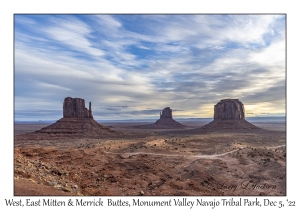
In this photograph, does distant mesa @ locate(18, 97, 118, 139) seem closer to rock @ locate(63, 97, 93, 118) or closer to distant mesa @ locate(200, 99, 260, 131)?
rock @ locate(63, 97, 93, 118)

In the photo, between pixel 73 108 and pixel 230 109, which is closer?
pixel 73 108

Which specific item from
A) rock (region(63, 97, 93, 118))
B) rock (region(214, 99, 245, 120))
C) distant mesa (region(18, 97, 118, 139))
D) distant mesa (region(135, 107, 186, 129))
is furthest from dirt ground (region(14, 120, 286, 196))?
distant mesa (region(135, 107, 186, 129))

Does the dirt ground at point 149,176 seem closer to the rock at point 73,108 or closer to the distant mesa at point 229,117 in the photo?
the rock at point 73,108

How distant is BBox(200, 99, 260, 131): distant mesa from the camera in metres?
97.1

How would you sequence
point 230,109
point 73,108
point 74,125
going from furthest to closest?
point 230,109
point 73,108
point 74,125

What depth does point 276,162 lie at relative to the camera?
25625 mm

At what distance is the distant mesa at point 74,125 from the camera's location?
71.0 meters

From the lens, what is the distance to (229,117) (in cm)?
10444

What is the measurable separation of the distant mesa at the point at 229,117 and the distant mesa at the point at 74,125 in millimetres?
50870

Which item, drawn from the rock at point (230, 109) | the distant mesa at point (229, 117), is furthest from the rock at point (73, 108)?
the rock at point (230, 109)

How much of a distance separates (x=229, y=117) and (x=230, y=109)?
4.15 metres

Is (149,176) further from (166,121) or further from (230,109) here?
(166,121)

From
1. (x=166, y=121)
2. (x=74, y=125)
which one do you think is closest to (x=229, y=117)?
(x=166, y=121)
